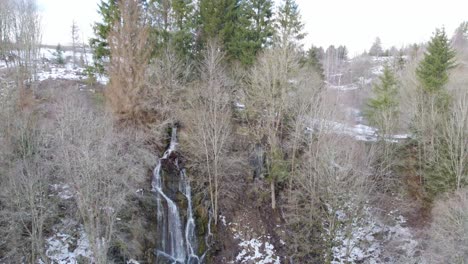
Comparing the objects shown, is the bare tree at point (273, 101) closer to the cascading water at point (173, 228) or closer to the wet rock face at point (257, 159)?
the wet rock face at point (257, 159)

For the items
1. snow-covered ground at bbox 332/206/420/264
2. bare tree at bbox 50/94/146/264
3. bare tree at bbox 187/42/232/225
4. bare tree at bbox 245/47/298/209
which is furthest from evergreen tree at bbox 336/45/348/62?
bare tree at bbox 50/94/146/264

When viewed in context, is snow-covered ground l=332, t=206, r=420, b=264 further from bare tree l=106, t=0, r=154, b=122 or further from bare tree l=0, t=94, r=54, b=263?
bare tree l=0, t=94, r=54, b=263

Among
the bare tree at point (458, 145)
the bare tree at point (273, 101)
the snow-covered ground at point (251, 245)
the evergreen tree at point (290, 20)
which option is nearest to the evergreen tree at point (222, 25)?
the evergreen tree at point (290, 20)

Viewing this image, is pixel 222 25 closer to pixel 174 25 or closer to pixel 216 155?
pixel 174 25

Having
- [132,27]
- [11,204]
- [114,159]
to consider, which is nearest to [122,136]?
[114,159]

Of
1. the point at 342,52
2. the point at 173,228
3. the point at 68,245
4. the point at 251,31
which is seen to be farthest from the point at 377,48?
the point at 68,245

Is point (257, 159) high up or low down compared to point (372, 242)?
up

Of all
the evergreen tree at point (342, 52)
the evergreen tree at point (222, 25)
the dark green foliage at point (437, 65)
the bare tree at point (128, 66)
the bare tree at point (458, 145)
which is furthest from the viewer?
the evergreen tree at point (342, 52)
